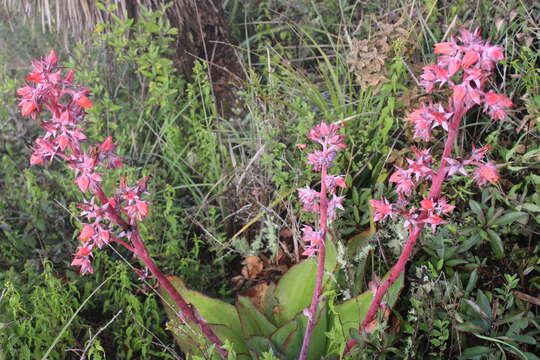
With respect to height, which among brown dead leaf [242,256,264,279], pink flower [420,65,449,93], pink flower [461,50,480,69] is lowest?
brown dead leaf [242,256,264,279]

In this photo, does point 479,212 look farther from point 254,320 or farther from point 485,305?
point 254,320

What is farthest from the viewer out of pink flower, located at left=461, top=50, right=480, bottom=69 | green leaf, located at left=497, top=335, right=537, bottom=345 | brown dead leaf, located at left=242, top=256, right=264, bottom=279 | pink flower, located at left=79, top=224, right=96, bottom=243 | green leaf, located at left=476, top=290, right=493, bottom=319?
brown dead leaf, located at left=242, top=256, right=264, bottom=279

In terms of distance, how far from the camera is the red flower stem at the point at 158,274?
4.38 ft

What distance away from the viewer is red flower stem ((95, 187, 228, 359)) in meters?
1.34

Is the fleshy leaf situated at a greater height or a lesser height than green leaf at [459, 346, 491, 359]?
greater

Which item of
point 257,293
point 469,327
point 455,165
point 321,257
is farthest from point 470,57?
point 257,293

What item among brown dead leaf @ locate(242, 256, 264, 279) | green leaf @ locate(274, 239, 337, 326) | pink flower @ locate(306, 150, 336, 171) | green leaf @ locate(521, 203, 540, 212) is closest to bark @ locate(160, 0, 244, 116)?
Answer: brown dead leaf @ locate(242, 256, 264, 279)

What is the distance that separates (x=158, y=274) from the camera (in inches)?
56.4

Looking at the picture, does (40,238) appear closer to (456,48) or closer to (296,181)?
(296,181)

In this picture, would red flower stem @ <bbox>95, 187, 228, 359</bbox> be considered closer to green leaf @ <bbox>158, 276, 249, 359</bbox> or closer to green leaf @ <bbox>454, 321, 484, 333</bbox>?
green leaf @ <bbox>158, 276, 249, 359</bbox>

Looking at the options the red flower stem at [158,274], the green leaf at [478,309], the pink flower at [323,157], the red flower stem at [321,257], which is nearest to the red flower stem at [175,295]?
the red flower stem at [158,274]

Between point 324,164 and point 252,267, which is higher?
point 324,164

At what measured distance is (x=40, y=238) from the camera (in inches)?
91.6

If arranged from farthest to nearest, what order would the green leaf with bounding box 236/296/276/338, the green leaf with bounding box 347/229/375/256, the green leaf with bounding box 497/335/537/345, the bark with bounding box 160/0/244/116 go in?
the bark with bounding box 160/0/244/116 → the green leaf with bounding box 347/229/375/256 → the green leaf with bounding box 236/296/276/338 → the green leaf with bounding box 497/335/537/345
